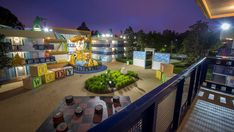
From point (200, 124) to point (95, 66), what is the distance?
16030 mm

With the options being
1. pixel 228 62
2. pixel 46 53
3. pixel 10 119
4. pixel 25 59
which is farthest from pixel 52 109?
pixel 46 53

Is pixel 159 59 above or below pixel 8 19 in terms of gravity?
below

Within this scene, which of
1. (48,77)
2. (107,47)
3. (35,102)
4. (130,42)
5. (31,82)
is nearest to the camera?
(35,102)

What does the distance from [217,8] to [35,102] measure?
10621mm

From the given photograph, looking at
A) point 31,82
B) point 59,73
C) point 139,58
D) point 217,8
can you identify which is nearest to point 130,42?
point 139,58

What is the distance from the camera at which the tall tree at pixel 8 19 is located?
22309 millimetres

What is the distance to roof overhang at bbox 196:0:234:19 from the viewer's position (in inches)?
112

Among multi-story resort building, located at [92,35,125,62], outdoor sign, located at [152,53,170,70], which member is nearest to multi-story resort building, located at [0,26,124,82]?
multi-story resort building, located at [92,35,125,62]

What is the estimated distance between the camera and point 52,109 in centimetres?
735

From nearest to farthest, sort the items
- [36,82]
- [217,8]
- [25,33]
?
[217,8], [36,82], [25,33]

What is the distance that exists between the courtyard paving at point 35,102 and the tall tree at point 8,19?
1939cm

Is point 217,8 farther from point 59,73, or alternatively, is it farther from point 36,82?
point 59,73

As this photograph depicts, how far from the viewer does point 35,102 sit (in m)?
8.23

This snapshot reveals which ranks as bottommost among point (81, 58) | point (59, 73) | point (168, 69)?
point (59, 73)
